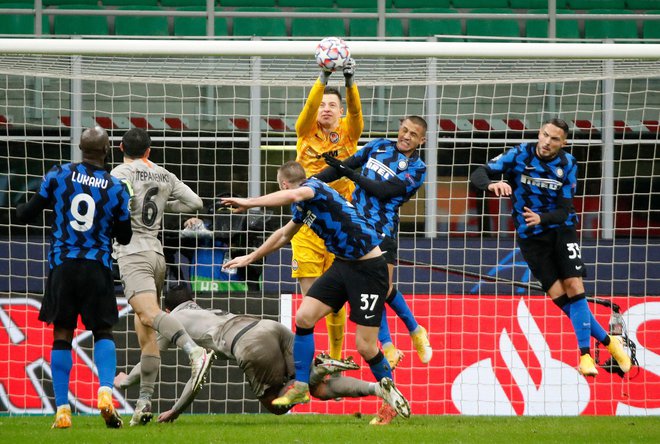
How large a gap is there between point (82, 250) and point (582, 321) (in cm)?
391

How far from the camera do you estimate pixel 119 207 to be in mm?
7102

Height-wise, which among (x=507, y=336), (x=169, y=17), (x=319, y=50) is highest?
(x=169, y=17)

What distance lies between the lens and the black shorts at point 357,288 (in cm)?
722

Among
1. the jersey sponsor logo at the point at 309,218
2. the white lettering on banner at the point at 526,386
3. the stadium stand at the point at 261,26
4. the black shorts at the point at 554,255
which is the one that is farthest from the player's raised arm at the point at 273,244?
the stadium stand at the point at 261,26

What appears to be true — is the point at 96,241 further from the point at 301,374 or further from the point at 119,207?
the point at 301,374

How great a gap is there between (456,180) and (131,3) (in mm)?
5120

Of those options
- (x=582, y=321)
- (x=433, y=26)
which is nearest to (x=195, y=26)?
(x=433, y=26)

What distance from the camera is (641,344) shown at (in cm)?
984

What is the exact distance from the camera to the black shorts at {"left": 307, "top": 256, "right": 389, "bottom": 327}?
7223 millimetres

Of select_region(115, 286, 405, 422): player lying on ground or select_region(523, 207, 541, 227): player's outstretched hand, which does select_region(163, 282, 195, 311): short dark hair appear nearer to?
select_region(115, 286, 405, 422): player lying on ground

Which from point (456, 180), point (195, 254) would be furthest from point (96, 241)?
point (456, 180)

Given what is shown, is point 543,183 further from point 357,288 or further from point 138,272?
point 138,272

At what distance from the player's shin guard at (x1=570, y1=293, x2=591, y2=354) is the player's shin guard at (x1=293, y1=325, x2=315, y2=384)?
2.26 m

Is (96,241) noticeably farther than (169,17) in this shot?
No
